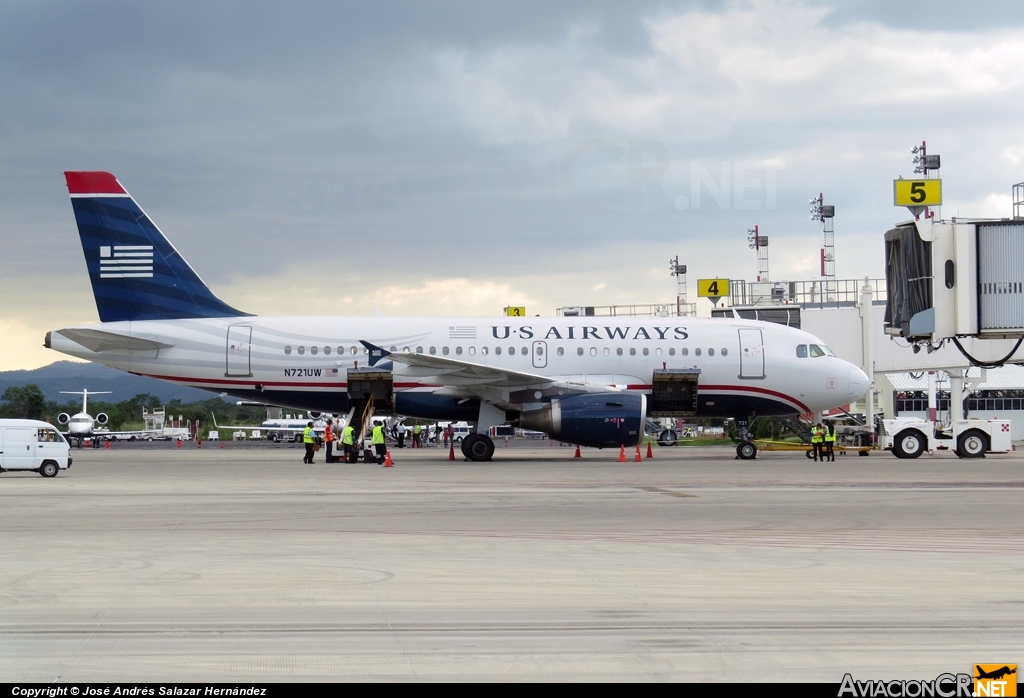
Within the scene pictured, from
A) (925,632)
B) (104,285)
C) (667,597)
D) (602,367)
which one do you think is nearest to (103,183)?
(104,285)

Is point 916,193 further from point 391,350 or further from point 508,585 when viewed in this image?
point 508,585

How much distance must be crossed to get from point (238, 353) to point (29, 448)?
716 centimetres

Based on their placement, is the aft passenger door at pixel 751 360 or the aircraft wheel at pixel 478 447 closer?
the aircraft wheel at pixel 478 447

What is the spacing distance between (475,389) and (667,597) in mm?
21350

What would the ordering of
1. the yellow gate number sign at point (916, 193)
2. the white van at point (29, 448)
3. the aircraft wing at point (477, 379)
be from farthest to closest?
the yellow gate number sign at point (916, 193) → the aircraft wing at point (477, 379) → the white van at point (29, 448)

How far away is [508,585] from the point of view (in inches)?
389

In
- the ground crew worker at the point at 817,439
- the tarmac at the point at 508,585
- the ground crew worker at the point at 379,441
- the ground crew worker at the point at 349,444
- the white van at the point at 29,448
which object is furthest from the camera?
the ground crew worker at the point at 817,439

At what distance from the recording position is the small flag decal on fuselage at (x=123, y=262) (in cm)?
3189

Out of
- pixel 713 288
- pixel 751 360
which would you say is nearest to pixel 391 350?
pixel 751 360

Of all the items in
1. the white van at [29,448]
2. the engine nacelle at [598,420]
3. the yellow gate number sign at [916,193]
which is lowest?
the white van at [29,448]

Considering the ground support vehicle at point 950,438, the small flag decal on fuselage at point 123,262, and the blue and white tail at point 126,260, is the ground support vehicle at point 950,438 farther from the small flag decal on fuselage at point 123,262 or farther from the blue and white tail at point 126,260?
the small flag decal on fuselage at point 123,262

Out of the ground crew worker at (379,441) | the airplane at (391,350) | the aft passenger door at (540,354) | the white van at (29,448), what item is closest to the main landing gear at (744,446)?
the airplane at (391,350)

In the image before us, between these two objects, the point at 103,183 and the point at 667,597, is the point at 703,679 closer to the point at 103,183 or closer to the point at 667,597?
the point at 667,597

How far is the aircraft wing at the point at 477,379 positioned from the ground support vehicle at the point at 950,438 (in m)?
11.2
